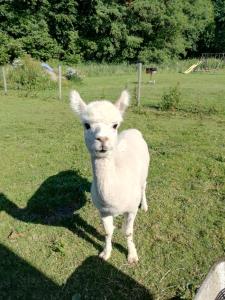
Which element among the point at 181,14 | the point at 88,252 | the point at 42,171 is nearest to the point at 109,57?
the point at 181,14

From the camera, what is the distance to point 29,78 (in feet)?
63.2

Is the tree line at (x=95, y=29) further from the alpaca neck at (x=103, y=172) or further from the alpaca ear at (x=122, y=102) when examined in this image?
the alpaca neck at (x=103, y=172)

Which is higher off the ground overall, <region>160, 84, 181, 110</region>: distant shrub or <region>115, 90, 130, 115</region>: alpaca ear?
<region>115, 90, 130, 115</region>: alpaca ear

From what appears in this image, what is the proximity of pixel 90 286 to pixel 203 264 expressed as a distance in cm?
126

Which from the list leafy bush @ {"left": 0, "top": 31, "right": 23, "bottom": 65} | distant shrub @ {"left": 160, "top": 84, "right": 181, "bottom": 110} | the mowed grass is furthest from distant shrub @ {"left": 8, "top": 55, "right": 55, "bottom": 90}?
leafy bush @ {"left": 0, "top": 31, "right": 23, "bottom": 65}

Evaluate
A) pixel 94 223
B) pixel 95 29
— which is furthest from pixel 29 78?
pixel 95 29

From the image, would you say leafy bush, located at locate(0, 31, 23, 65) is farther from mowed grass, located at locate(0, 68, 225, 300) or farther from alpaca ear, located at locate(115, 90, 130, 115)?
alpaca ear, located at locate(115, 90, 130, 115)

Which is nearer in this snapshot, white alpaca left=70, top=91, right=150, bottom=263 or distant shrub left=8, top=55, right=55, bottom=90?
white alpaca left=70, top=91, right=150, bottom=263

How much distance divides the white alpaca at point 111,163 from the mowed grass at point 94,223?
35 centimetres

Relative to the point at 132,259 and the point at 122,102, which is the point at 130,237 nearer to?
the point at 132,259

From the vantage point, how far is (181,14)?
4266 cm

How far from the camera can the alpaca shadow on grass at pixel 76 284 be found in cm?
385

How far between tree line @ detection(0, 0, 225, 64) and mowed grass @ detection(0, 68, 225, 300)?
1120 inches

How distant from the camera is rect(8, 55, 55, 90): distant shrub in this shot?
18.7m
